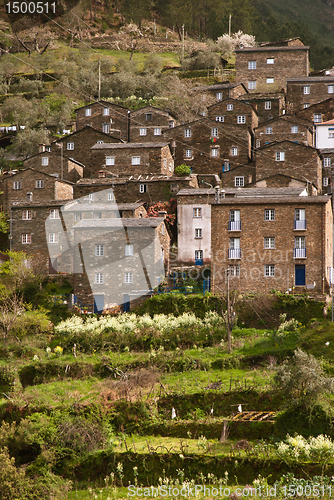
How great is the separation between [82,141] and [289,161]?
20003mm

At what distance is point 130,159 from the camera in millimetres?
57125

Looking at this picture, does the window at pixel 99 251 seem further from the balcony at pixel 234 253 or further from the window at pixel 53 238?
the balcony at pixel 234 253

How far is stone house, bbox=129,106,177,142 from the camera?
64.1m

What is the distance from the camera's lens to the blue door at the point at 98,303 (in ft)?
133

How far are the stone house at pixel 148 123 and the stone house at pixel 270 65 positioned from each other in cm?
1511

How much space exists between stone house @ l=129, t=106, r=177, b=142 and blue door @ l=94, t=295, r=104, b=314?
26616mm

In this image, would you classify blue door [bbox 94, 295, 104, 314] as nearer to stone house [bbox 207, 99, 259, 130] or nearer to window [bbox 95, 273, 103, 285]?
window [bbox 95, 273, 103, 285]

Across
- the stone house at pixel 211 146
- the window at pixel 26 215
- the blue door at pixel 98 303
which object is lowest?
the blue door at pixel 98 303

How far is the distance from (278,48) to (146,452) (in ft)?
206

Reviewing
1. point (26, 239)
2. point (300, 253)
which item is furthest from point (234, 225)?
point (26, 239)

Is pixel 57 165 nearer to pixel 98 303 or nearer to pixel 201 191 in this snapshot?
pixel 201 191

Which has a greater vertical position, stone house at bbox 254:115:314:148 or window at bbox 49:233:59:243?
stone house at bbox 254:115:314:148

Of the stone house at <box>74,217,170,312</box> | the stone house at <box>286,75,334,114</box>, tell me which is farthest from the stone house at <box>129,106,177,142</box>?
the stone house at <box>74,217,170,312</box>

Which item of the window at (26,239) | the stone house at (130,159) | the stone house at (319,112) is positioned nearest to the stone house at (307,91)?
the stone house at (319,112)
